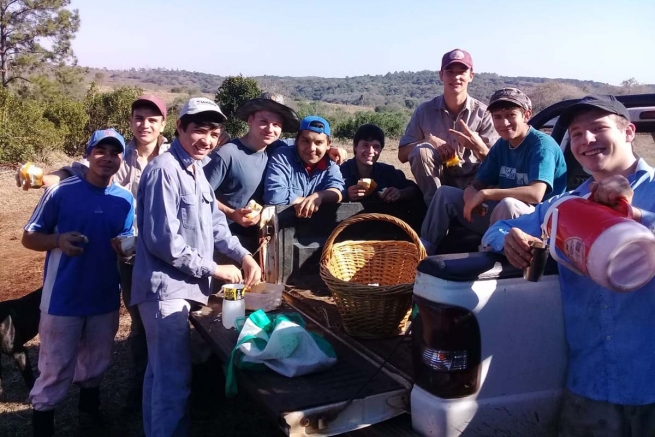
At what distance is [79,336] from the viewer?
381 centimetres

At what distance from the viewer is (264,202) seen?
173 inches

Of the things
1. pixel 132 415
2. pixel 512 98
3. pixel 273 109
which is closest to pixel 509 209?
pixel 512 98

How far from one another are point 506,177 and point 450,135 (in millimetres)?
954

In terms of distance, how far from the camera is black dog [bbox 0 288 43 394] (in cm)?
445

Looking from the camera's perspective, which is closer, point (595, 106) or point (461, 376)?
point (461, 376)

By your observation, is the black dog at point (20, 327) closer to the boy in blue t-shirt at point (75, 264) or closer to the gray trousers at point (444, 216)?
the boy in blue t-shirt at point (75, 264)

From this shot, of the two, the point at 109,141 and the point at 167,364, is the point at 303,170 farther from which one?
the point at 167,364

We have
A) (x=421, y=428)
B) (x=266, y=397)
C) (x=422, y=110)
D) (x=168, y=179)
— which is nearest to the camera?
(x=421, y=428)

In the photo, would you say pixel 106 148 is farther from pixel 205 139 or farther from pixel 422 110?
pixel 422 110

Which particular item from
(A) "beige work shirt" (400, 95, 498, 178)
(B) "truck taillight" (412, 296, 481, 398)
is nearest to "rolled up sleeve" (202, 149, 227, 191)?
(A) "beige work shirt" (400, 95, 498, 178)

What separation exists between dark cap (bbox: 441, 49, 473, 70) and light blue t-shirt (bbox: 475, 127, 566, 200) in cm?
96

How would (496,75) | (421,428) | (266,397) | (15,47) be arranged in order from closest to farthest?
(421,428) → (266,397) → (15,47) → (496,75)

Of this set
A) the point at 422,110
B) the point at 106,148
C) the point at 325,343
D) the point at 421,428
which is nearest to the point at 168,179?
the point at 106,148

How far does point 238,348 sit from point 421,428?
36.7 inches
